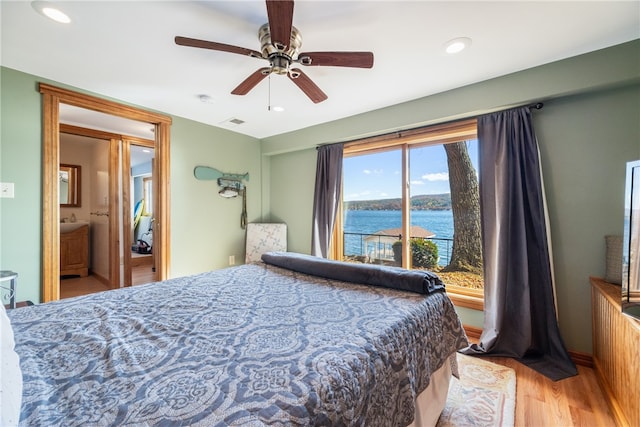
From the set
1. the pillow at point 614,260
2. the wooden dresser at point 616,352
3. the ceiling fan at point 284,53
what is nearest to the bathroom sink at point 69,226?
the ceiling fan at point 284,53

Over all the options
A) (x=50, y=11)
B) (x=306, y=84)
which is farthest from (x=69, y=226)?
(x=306, y=84)

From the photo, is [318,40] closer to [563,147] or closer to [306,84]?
[306,84]

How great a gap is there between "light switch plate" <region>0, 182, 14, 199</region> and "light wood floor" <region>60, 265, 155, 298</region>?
6.50 feet

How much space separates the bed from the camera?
2.12 feet

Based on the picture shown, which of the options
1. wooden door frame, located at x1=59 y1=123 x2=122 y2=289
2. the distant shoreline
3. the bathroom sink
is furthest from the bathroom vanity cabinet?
the distant shoreline

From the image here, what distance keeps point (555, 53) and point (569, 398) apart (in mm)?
2443

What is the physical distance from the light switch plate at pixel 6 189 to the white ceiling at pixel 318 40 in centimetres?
96

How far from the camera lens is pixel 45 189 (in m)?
2.30

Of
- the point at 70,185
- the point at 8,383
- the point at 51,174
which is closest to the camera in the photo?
the point at 8,383

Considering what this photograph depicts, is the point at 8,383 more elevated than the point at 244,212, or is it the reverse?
the point at 244,212

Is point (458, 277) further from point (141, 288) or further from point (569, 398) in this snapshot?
point (141, 288)

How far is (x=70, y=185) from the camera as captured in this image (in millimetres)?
4582

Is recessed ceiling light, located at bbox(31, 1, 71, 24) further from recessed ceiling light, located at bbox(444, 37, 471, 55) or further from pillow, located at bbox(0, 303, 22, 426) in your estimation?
recessed ceiling light, located at bbox(444, 37, 471, 55)

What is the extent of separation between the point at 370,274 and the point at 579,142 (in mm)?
2044
